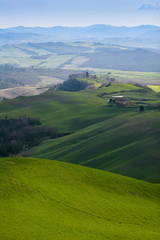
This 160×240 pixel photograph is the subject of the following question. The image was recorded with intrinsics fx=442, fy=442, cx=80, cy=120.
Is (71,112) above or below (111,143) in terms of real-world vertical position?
below

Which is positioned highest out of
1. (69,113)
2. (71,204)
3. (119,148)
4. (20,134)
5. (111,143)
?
(71,204)

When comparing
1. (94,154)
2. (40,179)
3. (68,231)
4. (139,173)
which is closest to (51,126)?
(94,154)

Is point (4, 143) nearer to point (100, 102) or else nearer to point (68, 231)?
point (100, 102)

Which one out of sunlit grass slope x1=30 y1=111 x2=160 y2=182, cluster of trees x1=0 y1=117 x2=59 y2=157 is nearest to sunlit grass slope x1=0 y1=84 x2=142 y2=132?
cluster of trees x1=0 y1=117 x2=59 y2=157

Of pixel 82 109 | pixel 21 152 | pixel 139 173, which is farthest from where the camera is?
pixel 82 109

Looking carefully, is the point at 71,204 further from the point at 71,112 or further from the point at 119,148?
the point at 71,112

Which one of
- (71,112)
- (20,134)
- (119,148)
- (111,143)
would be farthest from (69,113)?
(119,148)
